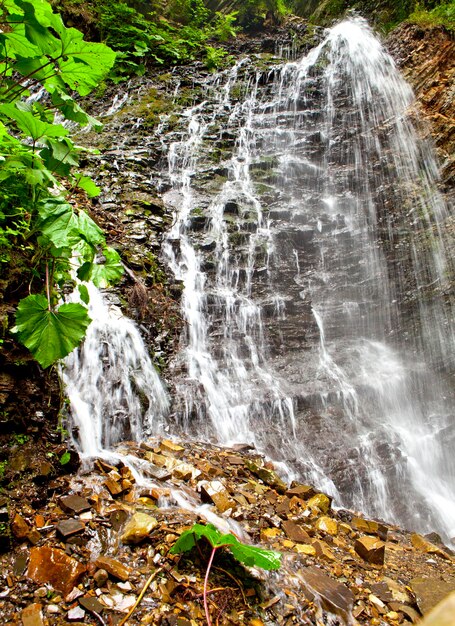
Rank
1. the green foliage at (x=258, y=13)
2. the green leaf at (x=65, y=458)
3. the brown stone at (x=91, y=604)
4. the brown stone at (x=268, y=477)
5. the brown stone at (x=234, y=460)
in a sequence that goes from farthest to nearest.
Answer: the green foliage at (x=258, y=13)
the brown stone at (x=234, y=460)
the brown stone at (x=268, y=477)
the green leaf at (x=65, y=458)
the brown stone at (x=91, y=604)

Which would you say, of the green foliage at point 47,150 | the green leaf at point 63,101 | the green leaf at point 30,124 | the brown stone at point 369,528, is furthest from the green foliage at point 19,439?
the brown stone at point 369,528

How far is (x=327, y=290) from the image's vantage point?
27.8 feet

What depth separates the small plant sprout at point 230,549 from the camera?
2.08 meters

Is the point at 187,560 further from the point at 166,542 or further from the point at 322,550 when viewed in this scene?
the point at 322,550

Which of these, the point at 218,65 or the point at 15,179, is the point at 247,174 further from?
the point at 15,179

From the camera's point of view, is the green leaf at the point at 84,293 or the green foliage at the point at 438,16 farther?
the green foliage at the point at 438,16

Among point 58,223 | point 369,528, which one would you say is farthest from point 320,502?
point 58,223

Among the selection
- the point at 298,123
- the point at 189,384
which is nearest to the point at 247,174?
the point at 298,123

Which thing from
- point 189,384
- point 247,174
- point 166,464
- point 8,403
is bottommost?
point 166,464

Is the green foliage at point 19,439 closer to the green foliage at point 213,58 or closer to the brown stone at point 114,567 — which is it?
the brown stone at point 114,567

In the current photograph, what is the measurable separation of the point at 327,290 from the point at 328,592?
6.55 meters

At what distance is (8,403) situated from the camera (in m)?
2.69

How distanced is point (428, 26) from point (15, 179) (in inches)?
511

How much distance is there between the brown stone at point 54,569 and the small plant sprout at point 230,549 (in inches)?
21.9
